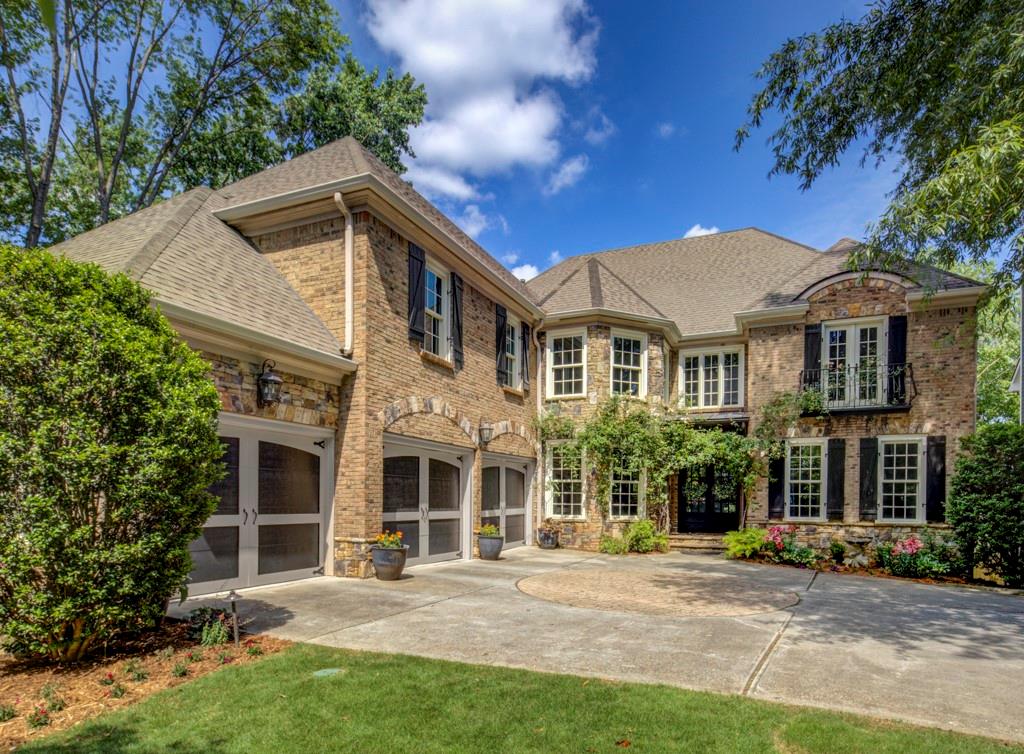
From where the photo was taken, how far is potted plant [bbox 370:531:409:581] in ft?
30.2

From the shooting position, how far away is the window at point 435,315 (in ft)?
38.0

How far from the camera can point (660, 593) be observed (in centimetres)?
930

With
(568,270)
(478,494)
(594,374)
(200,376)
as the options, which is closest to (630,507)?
(594,374)

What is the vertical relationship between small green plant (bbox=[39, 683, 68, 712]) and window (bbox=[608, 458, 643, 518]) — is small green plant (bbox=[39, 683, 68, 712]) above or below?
above

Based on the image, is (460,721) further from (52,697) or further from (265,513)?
(265,513)

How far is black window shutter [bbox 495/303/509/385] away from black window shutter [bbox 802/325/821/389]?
24.8 ft

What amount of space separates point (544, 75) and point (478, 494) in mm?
10059

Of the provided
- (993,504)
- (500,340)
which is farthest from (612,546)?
(993,504)

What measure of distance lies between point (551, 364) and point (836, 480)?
761 centimetres

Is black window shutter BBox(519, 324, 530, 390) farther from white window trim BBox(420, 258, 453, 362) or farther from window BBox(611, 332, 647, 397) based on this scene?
white window trim BBox(420, 258, 453, 362)

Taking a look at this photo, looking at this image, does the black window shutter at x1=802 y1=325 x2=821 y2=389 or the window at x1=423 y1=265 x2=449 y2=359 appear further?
the black window shutter at x1=802 y1=325 x2=821 y2=389

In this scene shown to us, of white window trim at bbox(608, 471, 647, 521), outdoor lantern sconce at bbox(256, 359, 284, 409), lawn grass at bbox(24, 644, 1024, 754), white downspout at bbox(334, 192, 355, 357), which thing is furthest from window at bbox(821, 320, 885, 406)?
outdoor lantern sconce at bbox(256, 359, 284, 409)

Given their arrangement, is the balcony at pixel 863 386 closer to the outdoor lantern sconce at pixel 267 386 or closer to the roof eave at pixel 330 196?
the roof eave at pixel 330 196

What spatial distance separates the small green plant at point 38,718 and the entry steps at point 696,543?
13941 millimetres
